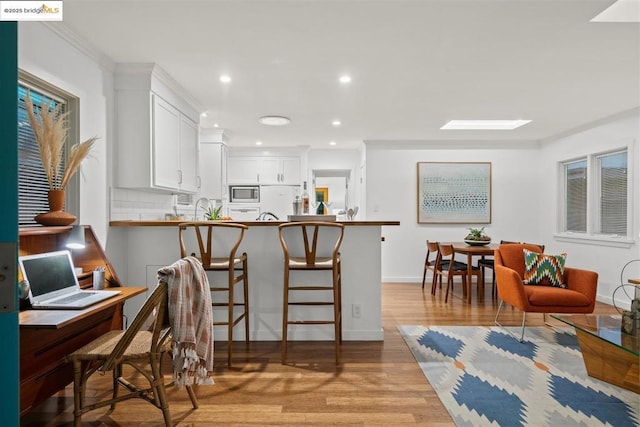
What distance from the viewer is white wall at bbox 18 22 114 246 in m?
2.29

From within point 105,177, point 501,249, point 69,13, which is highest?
point 69,13

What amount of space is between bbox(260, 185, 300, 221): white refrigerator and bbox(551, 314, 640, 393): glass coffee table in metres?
4.72

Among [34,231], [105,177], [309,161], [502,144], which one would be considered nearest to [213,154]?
[309,161]

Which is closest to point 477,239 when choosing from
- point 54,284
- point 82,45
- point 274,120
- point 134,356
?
point 274,120

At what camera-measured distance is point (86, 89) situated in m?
2.83

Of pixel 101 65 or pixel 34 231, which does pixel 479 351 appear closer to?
pixel 34 231

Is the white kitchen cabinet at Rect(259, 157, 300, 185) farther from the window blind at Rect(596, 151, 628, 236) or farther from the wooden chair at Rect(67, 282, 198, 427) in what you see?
the wooden chair at Rect(67, 282, 198, 427)

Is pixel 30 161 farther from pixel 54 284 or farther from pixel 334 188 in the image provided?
pixel 334 188

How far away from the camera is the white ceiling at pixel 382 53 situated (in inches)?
90.4

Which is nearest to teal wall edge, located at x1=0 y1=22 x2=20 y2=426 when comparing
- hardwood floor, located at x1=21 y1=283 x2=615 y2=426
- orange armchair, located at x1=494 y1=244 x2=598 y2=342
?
hardwood floor, located at x1=21 y1=283 x2=615 y2=426

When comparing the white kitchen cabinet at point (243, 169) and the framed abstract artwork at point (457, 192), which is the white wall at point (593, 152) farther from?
the white kitchen cabinet at point (243, 169)

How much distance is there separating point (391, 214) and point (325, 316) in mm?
3337

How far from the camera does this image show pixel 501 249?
375 centimetres

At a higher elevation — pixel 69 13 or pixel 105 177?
pixel 69 13
